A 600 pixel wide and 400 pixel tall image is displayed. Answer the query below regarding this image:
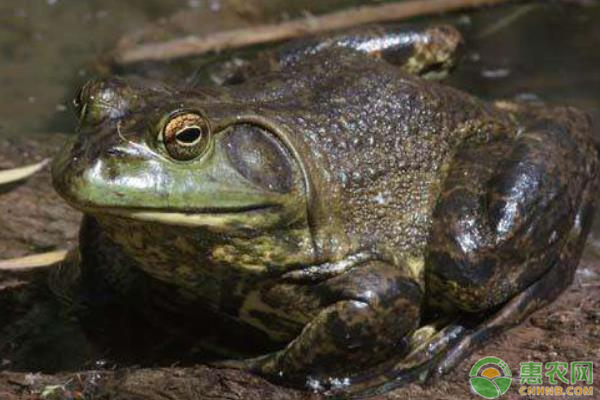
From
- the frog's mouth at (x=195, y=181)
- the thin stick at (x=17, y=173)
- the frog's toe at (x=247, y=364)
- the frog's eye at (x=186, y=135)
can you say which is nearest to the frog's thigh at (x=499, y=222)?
the frog's mouth at (x=195, y=181)

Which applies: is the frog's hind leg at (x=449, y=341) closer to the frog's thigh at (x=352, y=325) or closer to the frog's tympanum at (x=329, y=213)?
the frog's tympanum at (x=329, y=213)

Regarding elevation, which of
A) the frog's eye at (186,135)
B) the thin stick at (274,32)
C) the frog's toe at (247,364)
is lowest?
the frog's toe at (247,364)

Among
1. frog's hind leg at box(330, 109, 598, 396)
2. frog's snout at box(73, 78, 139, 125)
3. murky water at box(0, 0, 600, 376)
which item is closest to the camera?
frog's snout at box(73, 78, 139, 125)

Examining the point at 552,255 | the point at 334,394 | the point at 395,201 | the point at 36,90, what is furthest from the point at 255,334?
the point at 36,90

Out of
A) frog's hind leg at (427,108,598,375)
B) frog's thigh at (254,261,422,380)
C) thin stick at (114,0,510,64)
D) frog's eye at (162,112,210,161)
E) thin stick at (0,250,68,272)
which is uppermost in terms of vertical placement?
thin stick at (114,0,510,64)

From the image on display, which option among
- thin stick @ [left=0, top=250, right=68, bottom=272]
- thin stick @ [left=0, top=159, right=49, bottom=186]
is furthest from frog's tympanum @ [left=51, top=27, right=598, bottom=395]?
thin stick @ [left=0, top=159, right=49, bottom=186]

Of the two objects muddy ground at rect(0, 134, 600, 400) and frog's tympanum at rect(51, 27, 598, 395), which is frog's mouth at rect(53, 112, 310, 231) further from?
muddy ground at rect(0, 134, 600, 400)

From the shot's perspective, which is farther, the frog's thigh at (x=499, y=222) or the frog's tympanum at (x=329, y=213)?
the frog's thigh at (x=499, y=222)
